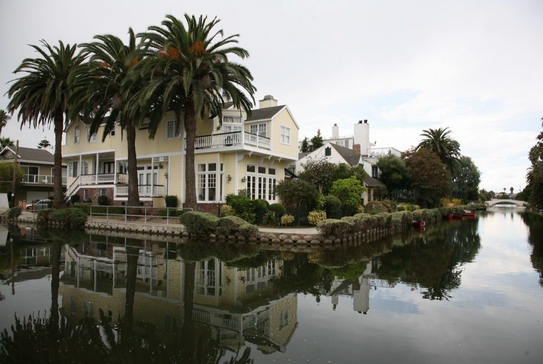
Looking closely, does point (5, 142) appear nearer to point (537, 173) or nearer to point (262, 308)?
point (262, 308)

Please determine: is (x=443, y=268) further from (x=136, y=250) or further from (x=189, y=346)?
(x=136, y=250)

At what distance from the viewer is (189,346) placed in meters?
6.94

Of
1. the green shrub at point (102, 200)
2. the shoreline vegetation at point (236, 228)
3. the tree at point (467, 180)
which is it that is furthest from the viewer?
the tree at point (467, 180)

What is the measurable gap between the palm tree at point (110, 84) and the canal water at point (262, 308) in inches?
564

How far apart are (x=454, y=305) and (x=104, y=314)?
8881mm

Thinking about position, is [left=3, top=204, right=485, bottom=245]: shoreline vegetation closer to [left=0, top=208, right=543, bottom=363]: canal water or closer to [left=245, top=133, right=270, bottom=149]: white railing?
[left=0, top=208, right=543, bottom=363]: canal water

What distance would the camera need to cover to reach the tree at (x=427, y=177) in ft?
A: 164

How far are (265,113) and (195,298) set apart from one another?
24.9 metres

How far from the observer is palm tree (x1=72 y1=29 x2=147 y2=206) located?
29047 mm

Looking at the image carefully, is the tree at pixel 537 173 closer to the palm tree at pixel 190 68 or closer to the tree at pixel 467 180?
the palm tree at pixel 190 68

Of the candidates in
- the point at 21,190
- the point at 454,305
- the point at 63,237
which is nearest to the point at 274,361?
the point at 454,305

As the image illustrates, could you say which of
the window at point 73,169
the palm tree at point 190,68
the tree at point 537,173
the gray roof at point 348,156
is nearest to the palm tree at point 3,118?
the window at point 73,169

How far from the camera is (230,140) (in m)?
29.5

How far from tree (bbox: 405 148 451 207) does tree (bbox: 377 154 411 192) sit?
3.65ft
